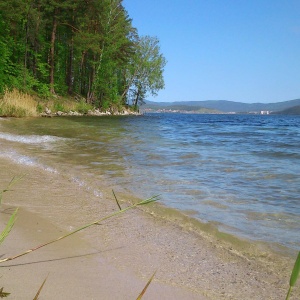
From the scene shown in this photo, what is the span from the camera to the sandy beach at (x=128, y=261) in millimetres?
1432

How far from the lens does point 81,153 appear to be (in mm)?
6660

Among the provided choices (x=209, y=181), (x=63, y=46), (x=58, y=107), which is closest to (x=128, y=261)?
(x=209, y=181)

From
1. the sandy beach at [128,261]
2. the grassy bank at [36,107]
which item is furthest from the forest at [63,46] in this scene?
the sandy beach at [128,261]

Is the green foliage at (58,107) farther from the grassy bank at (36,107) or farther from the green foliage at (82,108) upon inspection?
the green foliage at (82,108)

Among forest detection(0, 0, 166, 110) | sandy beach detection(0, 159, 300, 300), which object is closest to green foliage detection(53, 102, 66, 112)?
forest detection(0, 0, 166, 110)

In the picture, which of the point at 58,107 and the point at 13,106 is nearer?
the point at 13,106

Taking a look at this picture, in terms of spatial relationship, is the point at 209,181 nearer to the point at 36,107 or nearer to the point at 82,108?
the point at 36,107

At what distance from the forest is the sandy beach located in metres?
17.8

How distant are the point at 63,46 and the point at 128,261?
32.7 metres

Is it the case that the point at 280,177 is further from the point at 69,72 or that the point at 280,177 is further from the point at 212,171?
the point at 69,72

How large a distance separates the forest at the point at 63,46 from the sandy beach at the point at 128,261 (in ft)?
58.4

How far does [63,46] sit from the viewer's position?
31375mm

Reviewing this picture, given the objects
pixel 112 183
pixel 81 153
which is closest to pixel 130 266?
pixel 112 183

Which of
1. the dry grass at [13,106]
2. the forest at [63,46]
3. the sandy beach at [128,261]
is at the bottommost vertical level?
the sandy beach at [128,261]
